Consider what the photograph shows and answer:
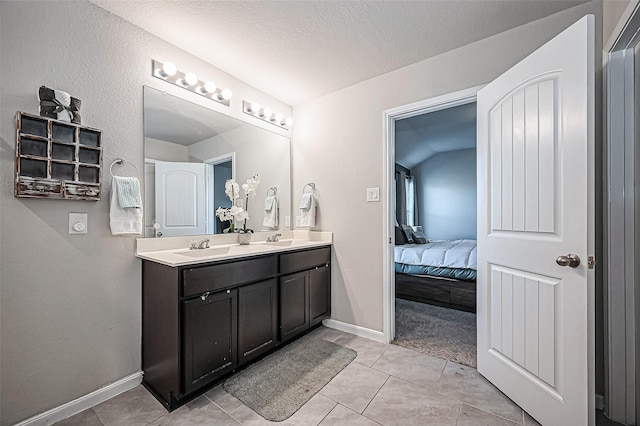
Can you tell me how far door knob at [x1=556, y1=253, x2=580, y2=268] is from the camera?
1.26 metres

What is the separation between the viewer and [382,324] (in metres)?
2.42

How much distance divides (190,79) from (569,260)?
263cm

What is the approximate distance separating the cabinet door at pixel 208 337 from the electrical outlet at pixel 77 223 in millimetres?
734

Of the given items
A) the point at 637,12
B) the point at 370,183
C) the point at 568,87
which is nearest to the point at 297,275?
the point at 370,183

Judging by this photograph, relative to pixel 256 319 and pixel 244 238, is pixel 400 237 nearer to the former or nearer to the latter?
pixel 244 238

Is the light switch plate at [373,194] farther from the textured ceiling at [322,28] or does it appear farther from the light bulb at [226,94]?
the light bulb at [226,94]

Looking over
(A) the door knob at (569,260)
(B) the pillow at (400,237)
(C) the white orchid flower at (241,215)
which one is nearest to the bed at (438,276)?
(B) the pillow at (400,237)

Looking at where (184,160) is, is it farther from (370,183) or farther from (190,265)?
(370,183)

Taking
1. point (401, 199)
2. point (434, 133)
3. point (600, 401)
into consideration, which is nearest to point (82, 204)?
point (600, 401)

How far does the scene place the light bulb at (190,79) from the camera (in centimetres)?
208

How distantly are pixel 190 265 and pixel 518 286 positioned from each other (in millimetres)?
1912

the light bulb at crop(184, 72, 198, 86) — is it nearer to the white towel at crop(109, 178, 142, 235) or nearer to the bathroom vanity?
the white towel at crop(109, 178, 142, 235)

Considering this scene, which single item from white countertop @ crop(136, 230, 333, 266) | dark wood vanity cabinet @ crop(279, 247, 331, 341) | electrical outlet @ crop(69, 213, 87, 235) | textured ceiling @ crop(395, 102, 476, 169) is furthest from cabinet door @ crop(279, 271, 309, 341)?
textured ceiling @ crop(395, 102, 476, 169)

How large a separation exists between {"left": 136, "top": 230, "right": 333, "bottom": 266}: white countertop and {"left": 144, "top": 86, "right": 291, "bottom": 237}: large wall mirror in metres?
0.06
